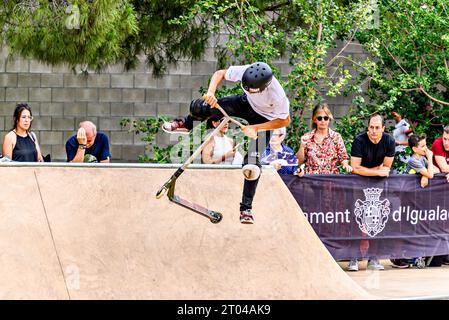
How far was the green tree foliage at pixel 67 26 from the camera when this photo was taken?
1070 cm

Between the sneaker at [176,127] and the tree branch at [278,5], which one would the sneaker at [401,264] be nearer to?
the sneaker at [176,127]

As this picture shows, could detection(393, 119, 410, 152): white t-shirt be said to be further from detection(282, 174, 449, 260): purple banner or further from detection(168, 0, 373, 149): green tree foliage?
detection(282, 174, 449, 260): purple banner

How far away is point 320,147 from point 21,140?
327cm

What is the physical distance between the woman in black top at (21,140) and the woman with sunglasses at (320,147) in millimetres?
2988

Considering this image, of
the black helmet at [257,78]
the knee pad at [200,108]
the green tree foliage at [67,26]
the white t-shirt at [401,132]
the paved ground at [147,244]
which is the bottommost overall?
the paved ground at [147,244]

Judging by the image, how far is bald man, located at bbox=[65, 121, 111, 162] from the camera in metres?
9.72

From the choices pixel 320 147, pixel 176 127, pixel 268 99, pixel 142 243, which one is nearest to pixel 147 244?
pixel 142 243

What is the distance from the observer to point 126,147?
15.9 metres

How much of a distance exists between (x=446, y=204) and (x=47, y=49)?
203 inches

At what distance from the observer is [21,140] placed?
9.28m

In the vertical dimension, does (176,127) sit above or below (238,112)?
below

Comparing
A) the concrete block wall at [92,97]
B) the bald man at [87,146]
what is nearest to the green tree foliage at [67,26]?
the bald man at [87,146]

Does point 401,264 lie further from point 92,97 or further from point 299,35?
point 92,97

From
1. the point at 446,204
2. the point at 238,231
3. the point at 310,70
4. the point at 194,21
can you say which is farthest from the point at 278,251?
the point at 194,21
